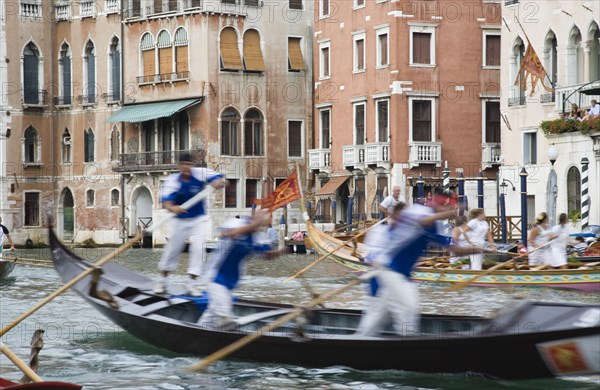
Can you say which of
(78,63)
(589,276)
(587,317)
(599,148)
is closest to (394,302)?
(587,317)

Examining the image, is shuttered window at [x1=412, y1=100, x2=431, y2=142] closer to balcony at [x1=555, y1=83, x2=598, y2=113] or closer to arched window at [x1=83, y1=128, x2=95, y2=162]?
balcony at [x1=555, y1=83, x2=598, y2=113]

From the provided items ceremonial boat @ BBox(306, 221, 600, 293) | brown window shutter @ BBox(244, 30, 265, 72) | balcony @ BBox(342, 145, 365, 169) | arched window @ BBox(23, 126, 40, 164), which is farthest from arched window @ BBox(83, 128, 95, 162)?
ceremonial boat @ BBox(306, 221, 600, 293)

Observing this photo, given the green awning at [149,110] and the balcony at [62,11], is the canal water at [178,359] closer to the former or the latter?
the green awning at [149,110]

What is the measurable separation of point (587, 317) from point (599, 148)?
15599 millimetres

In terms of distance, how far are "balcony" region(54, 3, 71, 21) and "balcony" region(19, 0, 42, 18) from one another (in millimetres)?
495

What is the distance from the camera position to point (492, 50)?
32.3 metres

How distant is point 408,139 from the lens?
31938mm

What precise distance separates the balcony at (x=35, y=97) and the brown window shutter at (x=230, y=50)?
701 centimetres

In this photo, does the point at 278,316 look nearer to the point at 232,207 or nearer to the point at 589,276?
the point at 589,276

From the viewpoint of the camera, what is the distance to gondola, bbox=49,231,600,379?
889 centimetres

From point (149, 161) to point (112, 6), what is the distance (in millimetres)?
4894

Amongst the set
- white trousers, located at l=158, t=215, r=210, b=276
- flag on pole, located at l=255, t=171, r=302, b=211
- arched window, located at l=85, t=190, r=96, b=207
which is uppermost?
flag on pole, located at l=255, t=171, r=302, b=211

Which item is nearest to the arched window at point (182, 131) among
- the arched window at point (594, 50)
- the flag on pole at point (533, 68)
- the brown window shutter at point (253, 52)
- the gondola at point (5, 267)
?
the brown window shutter at point (253, 52)

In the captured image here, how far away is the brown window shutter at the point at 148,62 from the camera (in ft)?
123
